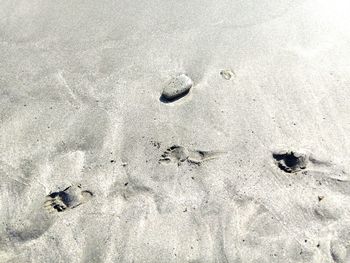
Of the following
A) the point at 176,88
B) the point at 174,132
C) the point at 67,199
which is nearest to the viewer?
the point at 67,199

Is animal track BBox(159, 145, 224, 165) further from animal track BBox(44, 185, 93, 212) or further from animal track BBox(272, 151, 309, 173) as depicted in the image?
animal track BBox(44, 185, 93, 212)

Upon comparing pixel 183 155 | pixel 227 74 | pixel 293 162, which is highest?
pixel 227 74

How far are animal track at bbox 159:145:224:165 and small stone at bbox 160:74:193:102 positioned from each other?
453 millimetres

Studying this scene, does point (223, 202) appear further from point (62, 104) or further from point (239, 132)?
point (62, 104)

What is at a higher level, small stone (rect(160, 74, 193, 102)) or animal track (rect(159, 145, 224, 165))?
small stone (rect(160, 74, 193, 102))

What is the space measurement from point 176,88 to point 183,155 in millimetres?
591

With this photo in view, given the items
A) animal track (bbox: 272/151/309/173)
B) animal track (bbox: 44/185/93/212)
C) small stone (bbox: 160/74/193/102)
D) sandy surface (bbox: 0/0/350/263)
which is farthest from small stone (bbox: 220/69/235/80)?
animal track (bbox: 44/185/93/212)

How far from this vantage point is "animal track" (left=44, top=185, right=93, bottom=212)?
3.06 m

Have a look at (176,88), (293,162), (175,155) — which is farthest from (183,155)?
(293,162)

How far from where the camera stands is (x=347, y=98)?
356cm

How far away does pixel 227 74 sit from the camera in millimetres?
3666

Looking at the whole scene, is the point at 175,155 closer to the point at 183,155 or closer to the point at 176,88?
the point at 183,155

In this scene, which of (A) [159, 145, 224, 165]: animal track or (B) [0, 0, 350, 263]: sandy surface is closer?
(B) [0, 0, 350, 263]: sandy surface

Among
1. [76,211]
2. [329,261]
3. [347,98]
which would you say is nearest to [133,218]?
[76,211]
